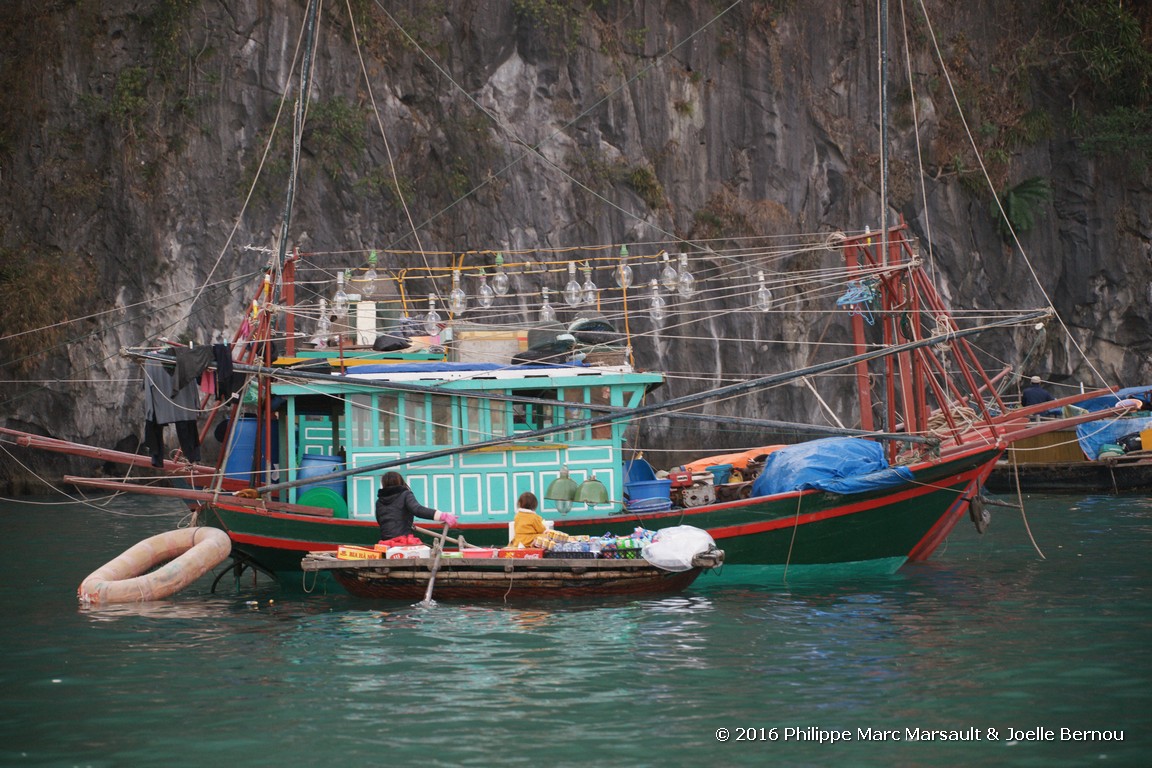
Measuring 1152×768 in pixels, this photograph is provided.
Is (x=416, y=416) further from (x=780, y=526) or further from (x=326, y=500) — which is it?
(x=780, y=526)

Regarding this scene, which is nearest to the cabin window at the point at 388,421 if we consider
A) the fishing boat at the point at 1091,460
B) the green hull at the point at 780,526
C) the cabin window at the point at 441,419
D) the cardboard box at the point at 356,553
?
the cabin window at the point at 441,419

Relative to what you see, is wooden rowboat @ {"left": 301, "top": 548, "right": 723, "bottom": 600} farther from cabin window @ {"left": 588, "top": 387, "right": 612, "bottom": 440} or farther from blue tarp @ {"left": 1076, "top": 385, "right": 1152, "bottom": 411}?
blue tarp @ {"left": 1076, "top": 385, "right": 1152, "bottom": 411}

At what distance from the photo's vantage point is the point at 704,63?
1544 inches

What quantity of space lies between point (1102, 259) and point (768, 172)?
10977 mm

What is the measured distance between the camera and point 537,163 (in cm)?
3688

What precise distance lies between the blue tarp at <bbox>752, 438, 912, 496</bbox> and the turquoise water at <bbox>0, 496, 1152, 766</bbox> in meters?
1.16

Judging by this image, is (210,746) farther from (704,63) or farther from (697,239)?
(704,63)

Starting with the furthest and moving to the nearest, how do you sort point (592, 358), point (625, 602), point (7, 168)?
point (7, 168)
point (592, 358)
point (625, 602)

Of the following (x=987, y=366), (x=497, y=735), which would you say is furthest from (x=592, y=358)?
(x=987, y=366)

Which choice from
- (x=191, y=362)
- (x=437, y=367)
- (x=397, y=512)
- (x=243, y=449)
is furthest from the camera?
(x=243, y=449)

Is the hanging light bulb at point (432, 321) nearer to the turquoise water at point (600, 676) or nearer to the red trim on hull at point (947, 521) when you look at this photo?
the turquoise water at point (600, 676)

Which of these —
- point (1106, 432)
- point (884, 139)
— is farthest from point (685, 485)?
point (1106, 432)

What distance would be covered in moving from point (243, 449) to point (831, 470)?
7.60 meters

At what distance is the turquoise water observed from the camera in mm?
8430
